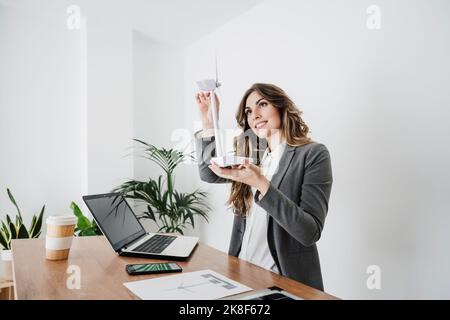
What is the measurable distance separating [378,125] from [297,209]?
1.11 metres

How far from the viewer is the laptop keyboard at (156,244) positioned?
1.17 metres

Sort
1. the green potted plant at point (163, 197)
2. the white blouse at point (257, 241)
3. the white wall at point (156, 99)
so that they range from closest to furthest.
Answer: the white blouse at point (257, 241) < the green potted plant at point (163, 197) < the white wall at point (156, 99)

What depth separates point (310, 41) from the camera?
234 centimetres

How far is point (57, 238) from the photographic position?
1068mm

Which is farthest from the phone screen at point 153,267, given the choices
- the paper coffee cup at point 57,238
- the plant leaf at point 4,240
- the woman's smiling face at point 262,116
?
the plant leaf at point 4,240

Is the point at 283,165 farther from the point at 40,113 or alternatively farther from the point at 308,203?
the point at 40,113

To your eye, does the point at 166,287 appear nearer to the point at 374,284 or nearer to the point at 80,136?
the point at 374,284

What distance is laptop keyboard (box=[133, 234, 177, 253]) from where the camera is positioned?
1.17m

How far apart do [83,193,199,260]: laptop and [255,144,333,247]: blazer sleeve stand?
1.14 ft

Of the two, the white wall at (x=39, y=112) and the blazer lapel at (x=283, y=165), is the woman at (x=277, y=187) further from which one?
the white wall at (x=39, y=112)

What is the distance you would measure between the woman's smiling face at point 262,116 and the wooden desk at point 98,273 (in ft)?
2.21
